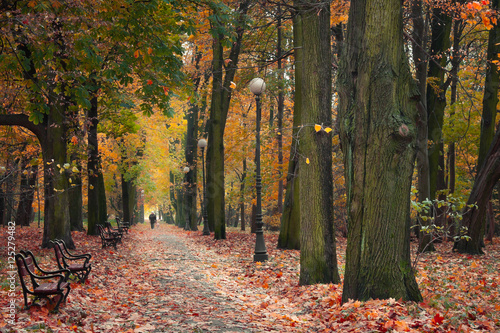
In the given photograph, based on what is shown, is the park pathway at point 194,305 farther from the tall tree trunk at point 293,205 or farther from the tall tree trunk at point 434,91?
the tall tree trunk at point 434,91

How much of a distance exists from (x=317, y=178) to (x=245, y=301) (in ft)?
9.42

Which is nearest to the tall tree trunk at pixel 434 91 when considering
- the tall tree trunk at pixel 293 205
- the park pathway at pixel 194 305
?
the tall tree trunk at pixel 293 205

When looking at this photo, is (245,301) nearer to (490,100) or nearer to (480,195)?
(480,195)

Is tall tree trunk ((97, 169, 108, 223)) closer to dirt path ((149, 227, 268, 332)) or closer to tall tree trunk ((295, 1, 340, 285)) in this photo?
dirt path ((149, 227, 268, 332))

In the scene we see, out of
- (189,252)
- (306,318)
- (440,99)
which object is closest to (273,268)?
(306,318)

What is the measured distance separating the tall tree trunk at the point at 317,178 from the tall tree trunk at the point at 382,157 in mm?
2234

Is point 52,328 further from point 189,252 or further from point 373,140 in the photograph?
point 189,252

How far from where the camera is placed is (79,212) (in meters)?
18.5

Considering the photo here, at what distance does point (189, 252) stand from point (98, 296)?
7.86 m

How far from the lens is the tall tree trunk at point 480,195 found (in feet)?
38.2

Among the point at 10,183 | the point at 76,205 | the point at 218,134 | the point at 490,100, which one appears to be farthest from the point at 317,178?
the point at 76,205

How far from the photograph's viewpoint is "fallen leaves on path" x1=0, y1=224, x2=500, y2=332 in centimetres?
504

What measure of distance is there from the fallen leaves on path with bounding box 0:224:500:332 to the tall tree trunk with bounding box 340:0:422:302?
0.40 m

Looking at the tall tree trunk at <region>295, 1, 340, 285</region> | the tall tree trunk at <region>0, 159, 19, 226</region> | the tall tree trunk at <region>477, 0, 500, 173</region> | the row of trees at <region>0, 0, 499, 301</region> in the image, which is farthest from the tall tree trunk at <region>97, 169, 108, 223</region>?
the tall tree trunk at <region>477, 0, 500, 173</region>
